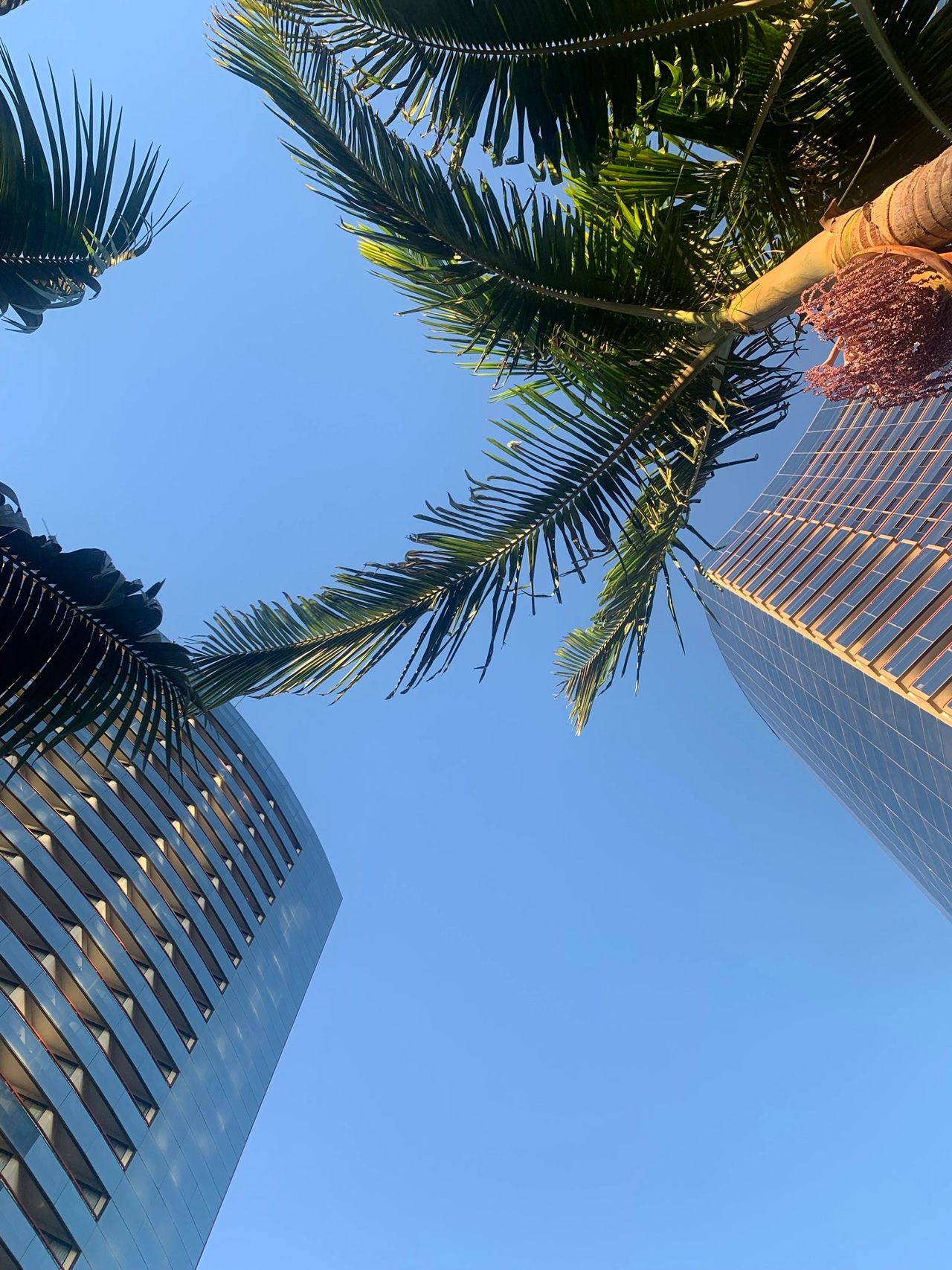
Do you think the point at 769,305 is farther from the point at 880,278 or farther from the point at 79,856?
the point at 79,856

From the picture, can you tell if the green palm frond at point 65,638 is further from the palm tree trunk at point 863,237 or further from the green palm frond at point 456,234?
the palm tree trunk at point 863,237

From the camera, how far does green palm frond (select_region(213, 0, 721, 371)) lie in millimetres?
2977

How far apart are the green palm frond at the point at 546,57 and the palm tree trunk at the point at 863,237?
37.3 inches

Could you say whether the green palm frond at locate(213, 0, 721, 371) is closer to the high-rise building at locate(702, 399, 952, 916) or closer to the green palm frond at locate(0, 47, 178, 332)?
the green palm frond at locate(0, 47, 178, 332)

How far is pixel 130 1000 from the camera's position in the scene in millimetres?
19406

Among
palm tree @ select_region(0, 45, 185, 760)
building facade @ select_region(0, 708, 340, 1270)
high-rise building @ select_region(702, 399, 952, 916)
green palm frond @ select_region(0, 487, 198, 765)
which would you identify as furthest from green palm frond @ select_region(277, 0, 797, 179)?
high-rise building @ select_region(702, 399, 952, 916)

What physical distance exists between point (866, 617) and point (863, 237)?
28773 mm

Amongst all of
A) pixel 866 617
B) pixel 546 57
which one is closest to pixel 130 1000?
pixel 546 57

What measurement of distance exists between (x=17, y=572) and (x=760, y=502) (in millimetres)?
51262

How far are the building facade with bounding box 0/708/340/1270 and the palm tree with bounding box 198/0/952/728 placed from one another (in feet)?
29.7

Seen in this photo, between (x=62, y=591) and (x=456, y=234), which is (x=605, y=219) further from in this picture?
(x=62, y=591)

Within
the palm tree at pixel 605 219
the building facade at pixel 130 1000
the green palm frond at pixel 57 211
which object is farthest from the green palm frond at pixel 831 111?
the building facade at pixel 130 1000

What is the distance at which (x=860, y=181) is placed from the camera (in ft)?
12.0

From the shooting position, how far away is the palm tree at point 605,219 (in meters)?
2.88
